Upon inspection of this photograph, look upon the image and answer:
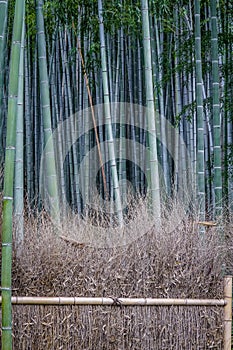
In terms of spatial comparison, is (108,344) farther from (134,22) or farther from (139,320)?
(134,22)

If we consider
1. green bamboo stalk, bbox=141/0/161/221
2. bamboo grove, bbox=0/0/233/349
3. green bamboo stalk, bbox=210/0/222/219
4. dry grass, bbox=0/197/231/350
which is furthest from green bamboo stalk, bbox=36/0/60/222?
green bamboo stalk, bbox=210/0/222/219

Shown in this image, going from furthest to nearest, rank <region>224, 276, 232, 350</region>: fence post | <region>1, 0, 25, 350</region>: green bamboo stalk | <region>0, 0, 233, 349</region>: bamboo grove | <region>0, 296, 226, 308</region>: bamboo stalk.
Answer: <region>0, 0, 233, 349</region>: bamboo grove
<region>224, 276, 232, 350</region>: fence post
<region>0, 296, 226, 308</region>: bamboo stalk
<region>1, 0, 25, 350</region>: green bamboo stalk

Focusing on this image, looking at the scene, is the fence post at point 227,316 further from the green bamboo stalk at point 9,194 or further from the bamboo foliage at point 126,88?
Result: the bamboo foliage at point 126,88

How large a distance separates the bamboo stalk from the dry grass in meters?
0.05

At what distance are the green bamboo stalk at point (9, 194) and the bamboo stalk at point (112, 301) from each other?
0.42 meters

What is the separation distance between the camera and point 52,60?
8.95m

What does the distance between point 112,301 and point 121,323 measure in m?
0.19

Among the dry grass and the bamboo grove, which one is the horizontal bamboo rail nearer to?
the dry grass

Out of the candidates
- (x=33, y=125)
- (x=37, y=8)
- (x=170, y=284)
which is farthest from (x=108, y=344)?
(x=33, y=125)

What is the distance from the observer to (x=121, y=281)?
466cm

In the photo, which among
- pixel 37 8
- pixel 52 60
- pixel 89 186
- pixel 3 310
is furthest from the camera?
pixel 52 60

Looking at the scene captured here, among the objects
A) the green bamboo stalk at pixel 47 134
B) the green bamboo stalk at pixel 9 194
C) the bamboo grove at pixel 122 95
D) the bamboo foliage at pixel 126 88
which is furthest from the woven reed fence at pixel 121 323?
the bamboo foliage at pixel 126 88

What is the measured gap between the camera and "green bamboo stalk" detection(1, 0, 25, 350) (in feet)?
12.4

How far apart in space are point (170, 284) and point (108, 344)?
1.97ft
